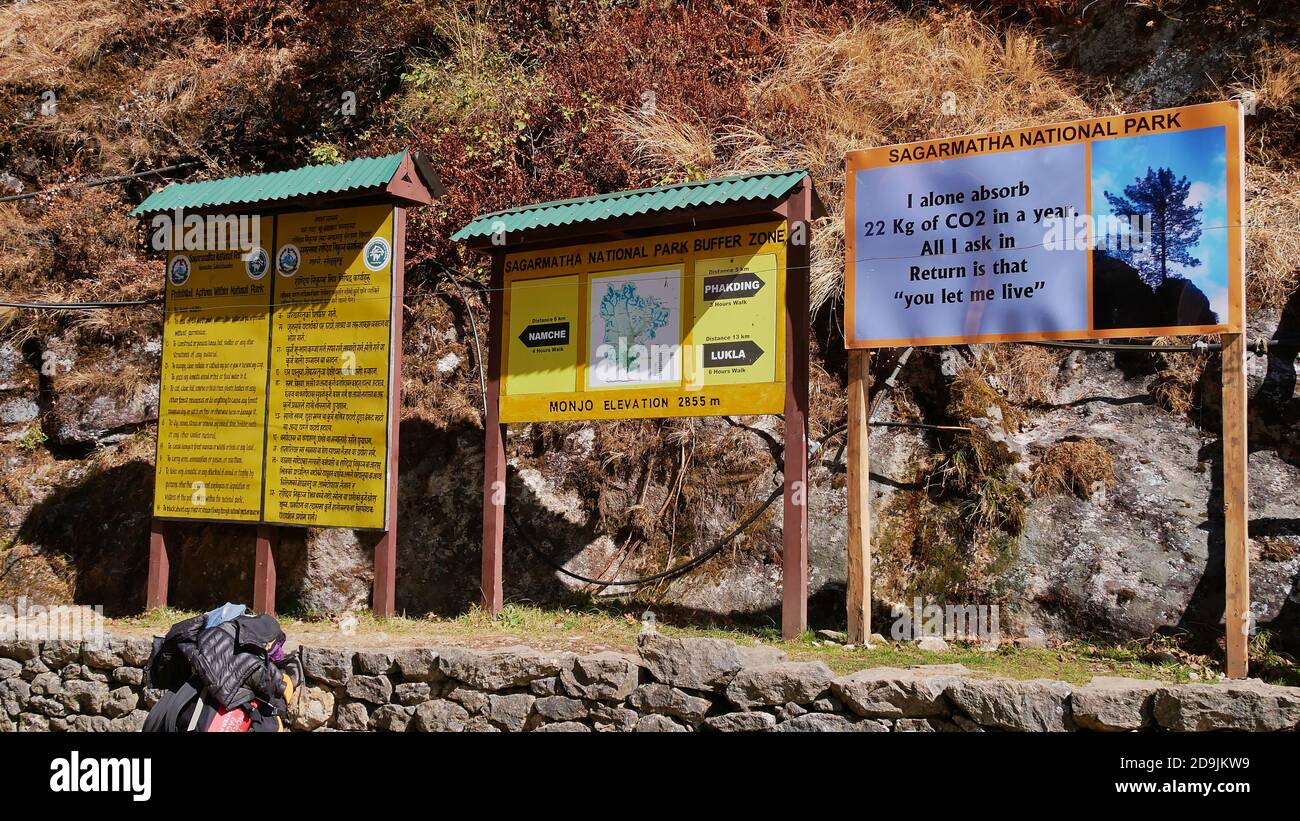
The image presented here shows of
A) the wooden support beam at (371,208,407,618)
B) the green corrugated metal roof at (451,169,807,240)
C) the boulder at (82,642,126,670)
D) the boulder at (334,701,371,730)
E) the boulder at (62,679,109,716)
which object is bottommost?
the boulder at (62,679,109,716)

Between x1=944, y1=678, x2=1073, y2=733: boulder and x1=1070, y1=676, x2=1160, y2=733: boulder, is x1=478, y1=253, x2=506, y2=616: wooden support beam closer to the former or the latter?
x1=944, y1=678, x2=1073, y2=733: boulder

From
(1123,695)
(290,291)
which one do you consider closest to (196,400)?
(290,291)

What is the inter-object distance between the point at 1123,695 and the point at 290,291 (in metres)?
7.30

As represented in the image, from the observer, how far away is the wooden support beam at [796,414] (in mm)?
7473

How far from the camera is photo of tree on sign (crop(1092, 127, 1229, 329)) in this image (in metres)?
6.46

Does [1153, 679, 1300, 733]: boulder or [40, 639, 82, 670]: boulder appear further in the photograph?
[40, 639, 82, 670]: boulder

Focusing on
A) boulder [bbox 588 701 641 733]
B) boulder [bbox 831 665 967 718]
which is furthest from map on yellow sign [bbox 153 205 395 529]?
boulder [bbox 831 665 967 718]

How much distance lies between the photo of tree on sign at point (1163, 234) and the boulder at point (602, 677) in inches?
145

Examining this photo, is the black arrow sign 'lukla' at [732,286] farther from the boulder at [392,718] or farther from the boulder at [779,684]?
the boulder at [392,718]

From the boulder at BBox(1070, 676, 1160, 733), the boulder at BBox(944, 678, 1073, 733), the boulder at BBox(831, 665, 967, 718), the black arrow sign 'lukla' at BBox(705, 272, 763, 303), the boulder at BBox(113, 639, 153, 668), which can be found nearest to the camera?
the boulder at BBox(1070, 676, 1160, 733)

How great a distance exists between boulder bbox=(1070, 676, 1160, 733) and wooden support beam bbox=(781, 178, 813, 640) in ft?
8.46

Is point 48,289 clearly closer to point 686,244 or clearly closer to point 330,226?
point 330,226

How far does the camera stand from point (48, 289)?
13.0 metres

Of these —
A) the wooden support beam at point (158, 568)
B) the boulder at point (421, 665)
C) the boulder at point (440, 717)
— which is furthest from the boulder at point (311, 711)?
the wooden support beam at point (158, 568)
